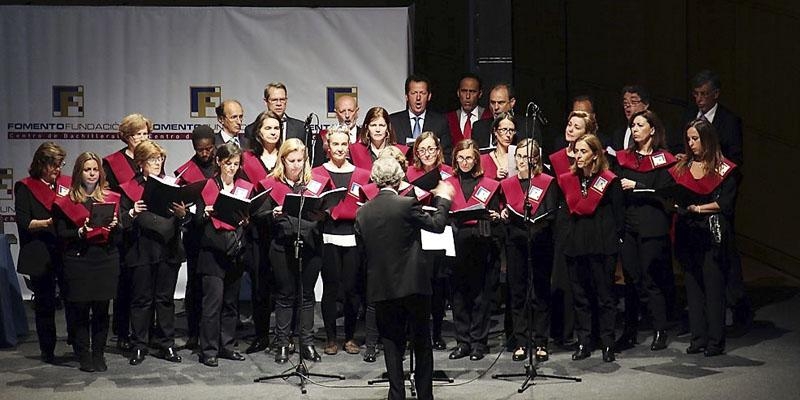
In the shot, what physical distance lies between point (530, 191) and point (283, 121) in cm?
222

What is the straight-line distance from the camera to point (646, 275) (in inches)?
346

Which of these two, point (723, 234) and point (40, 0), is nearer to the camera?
point (723, 234)

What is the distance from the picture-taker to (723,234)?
8516 millimetres

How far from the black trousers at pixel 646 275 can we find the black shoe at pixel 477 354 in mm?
1108

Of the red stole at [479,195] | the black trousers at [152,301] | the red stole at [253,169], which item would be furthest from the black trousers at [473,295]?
the black trousers at [152,301]

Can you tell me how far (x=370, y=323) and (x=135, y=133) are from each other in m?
2.12

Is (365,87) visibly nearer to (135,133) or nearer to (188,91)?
(188,91)

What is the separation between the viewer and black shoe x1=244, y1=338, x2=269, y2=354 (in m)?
8.85

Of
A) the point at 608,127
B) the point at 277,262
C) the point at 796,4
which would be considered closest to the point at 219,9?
the point at 277,262

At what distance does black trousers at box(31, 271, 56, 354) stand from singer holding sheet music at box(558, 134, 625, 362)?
139 inches

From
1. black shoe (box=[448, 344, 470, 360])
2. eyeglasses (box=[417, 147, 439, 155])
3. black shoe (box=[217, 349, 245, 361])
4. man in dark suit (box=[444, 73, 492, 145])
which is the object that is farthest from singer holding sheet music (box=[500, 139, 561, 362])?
black shoe (box=[217, 349, 245, 361])

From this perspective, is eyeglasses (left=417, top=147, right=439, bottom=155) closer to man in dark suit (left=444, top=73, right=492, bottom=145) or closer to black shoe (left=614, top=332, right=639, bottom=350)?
man in dark suit (left=444, top=73, right=492, bottom=145)

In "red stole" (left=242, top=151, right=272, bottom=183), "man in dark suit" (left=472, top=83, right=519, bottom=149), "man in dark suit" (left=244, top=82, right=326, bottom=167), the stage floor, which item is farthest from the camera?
"man in dark suit" (left=472, top=83, right=519, bottom=149)

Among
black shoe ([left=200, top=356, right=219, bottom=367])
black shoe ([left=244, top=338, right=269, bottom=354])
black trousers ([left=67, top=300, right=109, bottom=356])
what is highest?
black trousers ([left=67, top=300, right=109, bottom=356])
